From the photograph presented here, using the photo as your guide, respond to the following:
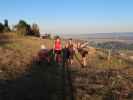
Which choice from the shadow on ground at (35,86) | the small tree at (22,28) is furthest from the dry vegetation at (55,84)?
the small tree at (22,28)

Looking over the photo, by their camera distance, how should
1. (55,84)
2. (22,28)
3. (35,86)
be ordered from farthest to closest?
(22,28)
(55,84)
(35,86)

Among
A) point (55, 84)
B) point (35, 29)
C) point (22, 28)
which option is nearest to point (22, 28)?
point (22, 28)

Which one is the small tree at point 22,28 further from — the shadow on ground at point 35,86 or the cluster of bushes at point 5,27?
the shadow on ground at point 35,86

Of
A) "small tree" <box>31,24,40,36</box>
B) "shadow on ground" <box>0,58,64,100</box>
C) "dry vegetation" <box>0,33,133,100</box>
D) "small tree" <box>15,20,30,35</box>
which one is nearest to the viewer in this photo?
"shadow on ground" <box>0,58,64,100</box>

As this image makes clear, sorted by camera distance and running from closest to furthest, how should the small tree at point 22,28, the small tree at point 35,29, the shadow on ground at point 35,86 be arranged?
the shadow on ground at point 35,86, the small tree at point 22,28, the small tree at point 35,29

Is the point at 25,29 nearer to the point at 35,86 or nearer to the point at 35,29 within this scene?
the point at 35,29

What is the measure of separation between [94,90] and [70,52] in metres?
9.85

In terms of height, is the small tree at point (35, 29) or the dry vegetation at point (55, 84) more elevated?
the small tree at point (35, 29)

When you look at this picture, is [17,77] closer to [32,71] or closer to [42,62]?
[32,71]

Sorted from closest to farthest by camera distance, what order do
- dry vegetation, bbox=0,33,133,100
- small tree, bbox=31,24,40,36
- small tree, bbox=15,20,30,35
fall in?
dry vegetation, bbox=0,33,133,100
small tree, bbox=15,20,30,35
small tree, bbox=31,24,40,36

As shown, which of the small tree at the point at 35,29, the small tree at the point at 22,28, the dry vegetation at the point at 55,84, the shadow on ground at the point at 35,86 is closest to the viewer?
the shadow on ground at the point at 35,86

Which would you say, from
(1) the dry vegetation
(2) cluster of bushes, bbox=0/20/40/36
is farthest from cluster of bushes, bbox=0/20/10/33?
(1) the dry vegetation

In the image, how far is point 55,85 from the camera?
48.6 feet

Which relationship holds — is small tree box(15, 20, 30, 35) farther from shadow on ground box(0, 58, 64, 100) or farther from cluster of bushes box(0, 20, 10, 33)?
shadow on ground box(0, 58, 64, 100)
